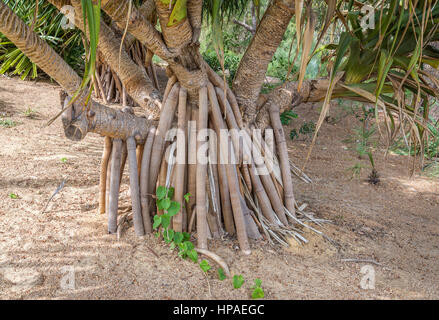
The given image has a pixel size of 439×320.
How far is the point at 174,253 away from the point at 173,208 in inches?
9.6

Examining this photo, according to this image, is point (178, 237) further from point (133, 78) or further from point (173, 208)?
point (133, 78)

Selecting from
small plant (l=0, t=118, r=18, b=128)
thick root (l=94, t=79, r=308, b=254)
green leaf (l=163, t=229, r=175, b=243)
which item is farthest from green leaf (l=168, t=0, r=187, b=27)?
small plant (l=0, t=118, r=18, b=128)

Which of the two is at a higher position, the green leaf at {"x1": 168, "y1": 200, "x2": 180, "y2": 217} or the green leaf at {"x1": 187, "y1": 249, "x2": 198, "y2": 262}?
the green leaf at {"x1": 168, "y1": 200, "x2": 180, "y2": 217}

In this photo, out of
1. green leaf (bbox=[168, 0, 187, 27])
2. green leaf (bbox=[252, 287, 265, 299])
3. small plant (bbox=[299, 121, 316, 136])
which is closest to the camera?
green leaf (bbox=[168, 0, 187, 27])

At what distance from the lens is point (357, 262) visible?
2.00 metres

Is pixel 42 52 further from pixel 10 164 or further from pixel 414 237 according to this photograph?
pixel 414 237

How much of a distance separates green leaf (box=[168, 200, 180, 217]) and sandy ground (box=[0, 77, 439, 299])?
0.21 meters

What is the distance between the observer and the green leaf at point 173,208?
1.90 metres

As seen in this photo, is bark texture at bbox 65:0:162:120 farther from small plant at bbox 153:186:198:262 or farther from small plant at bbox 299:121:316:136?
small plant at bbox 299:121:316:136

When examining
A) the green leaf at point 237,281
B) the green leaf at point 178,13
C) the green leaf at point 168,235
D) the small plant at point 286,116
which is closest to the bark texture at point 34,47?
the green leaf at point 178,13

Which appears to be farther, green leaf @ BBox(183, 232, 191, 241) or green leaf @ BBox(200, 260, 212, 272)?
green leaf @ BBox(183, 232, 191, 241)

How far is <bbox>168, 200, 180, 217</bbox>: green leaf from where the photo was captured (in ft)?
6.24

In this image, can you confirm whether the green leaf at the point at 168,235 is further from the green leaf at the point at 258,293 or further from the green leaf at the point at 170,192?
the green leaf at the point at 258,293

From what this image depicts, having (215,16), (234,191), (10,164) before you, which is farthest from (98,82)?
(215,16)
